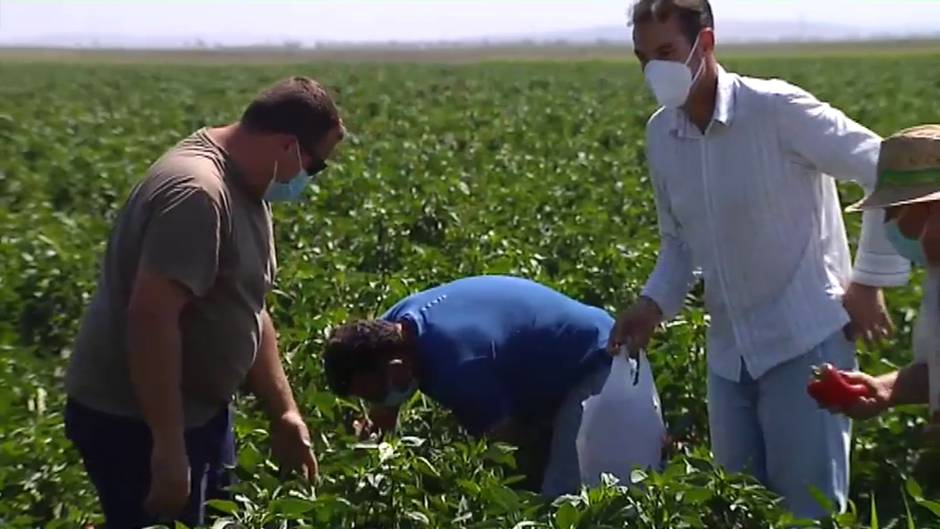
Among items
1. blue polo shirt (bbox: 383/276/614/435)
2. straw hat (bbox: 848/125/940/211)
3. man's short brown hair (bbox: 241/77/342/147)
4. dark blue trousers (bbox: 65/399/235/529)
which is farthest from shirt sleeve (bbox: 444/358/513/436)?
straw hat (bbox: 848/125/940/211)

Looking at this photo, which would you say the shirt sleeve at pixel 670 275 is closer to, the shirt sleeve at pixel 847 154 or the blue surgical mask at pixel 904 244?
the shirt sleeve at pixel 847 154

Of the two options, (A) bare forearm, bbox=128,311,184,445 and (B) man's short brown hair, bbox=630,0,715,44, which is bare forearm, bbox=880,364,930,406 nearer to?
(B) man's short brown hair, bbox=630,0,715,44

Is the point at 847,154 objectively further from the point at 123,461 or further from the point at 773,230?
the point at 123,461

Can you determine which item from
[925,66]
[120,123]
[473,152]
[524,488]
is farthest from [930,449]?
[925,66]

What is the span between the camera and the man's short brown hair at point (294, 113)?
376cm

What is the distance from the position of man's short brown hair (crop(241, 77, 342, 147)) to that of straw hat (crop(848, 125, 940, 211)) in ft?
A: 4.37

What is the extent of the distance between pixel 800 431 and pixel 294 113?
1.52 m

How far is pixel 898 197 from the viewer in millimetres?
3211

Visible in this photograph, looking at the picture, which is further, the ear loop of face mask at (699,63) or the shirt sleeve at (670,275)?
the shirt sleeve at (670,275)

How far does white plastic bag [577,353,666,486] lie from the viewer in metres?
4.24

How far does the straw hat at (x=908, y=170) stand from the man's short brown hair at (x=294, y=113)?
133 cm

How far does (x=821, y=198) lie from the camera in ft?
12.8

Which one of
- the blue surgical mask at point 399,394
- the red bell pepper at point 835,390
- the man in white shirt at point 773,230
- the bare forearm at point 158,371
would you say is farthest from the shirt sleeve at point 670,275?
the bare forearm at point 158,371

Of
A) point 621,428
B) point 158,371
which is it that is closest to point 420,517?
point 158,371
